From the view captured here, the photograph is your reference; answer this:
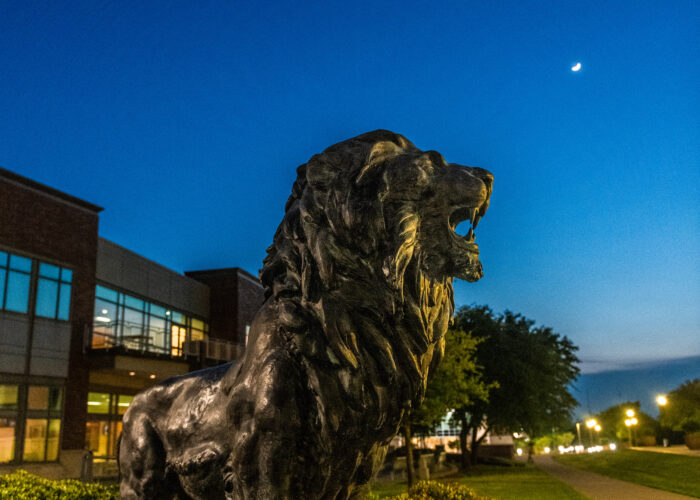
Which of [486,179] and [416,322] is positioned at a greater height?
[486,179]

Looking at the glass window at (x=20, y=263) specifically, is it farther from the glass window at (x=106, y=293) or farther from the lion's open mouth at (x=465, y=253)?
the lion's open mouth at (x=465, y=253)

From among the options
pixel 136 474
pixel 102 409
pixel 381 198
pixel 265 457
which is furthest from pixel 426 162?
pixel 102 409

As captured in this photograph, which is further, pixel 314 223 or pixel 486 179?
pixel 486 179

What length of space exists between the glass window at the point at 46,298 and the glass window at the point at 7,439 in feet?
13.9

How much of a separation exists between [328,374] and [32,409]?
25.1m

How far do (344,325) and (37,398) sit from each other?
25397 millimetres

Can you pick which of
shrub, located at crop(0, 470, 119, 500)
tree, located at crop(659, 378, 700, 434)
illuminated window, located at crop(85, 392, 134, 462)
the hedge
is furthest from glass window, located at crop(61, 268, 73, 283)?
tree, located at crop(659, 378, 700, 434)

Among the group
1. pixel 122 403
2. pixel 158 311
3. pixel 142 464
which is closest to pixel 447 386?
pixel 122 403

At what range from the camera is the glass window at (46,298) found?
2420 centimetres

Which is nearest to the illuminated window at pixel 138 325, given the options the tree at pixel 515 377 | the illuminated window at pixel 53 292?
the illuminated window at pixel 53 292

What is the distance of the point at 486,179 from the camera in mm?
2238

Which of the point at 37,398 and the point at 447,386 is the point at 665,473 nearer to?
the point at 447,386

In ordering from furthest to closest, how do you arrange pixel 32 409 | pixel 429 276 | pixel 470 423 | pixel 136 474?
pixel 470 423
pixel 32 409
pixel 136 474
pixel 429 276

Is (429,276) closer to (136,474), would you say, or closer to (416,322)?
(416,322)
